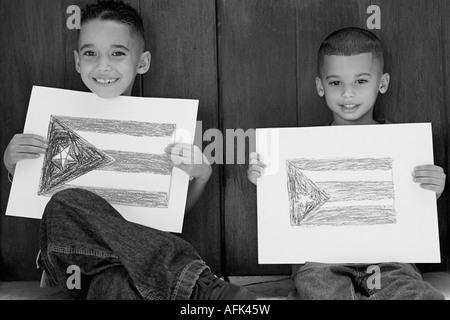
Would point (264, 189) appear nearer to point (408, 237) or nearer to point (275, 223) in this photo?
point (275, 223)

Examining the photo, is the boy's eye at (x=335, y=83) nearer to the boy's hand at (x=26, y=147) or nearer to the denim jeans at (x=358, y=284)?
the denim jeans at (x=358, y=284)

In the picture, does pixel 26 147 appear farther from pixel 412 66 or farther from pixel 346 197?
pixel 412 66

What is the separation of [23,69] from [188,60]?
377 millimetres

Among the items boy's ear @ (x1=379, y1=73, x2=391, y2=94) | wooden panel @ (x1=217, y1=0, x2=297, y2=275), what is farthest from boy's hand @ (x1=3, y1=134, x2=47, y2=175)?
boy's ear @ (x1=379, y1=73, x2=391, y2=94)

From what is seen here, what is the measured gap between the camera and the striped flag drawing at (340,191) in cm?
120

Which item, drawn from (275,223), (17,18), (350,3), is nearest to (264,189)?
(275,223)

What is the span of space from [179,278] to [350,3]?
77 centimetres

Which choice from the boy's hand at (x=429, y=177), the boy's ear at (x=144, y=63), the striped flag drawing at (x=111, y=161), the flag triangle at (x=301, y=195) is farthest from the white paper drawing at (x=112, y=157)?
the boy's hand at (x=429, y=177)

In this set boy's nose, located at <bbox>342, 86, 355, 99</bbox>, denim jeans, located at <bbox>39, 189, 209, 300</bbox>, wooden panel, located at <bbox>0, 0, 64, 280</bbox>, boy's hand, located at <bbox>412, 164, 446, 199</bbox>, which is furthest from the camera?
wooden panel, located at <bbox>0, 0, 64, 280</bbox>

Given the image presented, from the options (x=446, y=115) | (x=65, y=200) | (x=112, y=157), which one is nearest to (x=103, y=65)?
(x=112, y=157)

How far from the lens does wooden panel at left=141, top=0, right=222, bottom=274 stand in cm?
142

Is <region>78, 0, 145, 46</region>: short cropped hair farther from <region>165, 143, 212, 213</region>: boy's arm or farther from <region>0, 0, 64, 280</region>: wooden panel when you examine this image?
<region>165, 143, 212, 213</region>: boy's arm

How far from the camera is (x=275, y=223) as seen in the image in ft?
3.99
